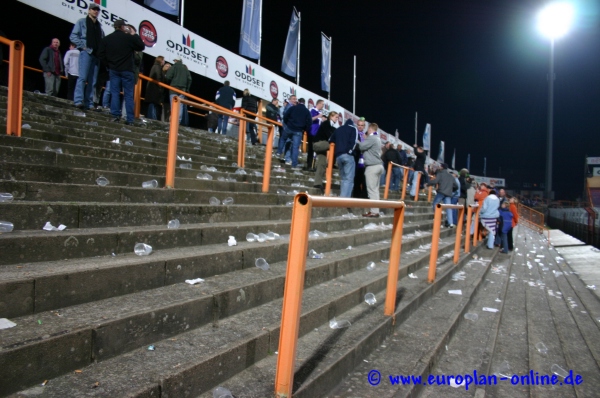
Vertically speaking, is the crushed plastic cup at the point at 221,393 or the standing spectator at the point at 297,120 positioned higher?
the standing spectator at the point at 297,120

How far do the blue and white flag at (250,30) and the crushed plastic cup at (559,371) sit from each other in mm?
14162

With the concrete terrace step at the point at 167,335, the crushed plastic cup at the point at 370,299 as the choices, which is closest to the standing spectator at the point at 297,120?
the crushed plastic cup at the point at 370,299

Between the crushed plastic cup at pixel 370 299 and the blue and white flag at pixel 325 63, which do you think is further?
the blue and white flag at pixel 325 63

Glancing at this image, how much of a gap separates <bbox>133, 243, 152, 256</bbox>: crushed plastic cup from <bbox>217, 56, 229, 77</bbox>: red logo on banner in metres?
11.9

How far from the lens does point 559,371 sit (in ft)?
10.5

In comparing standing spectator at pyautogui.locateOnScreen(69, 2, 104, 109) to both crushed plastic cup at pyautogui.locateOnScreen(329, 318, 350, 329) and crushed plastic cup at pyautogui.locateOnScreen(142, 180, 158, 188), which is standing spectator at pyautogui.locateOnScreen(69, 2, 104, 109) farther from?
crushed plastic cup at pyautogui.locateOnScreen(329, 318, 350, 329)

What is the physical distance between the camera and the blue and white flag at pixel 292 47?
57.5 feet

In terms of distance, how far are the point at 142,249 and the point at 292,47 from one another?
16847mm

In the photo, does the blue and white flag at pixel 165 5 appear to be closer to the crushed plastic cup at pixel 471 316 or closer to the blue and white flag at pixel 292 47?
the blue and white flag at pixel 292 47

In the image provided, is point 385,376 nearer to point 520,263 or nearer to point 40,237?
point 40,237

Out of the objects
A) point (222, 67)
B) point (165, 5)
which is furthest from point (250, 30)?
point (165, 5)

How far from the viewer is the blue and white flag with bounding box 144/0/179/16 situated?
11641mm

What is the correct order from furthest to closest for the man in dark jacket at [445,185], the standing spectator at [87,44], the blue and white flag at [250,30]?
the blue and white flag at [250,30] → the man in dark jacket at [445,185] → the standing spectator at [87,44]

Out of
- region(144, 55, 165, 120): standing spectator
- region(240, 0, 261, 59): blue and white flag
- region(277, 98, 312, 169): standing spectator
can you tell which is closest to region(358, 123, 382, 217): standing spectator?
region(277, 98, 312, 169): standing spectator
